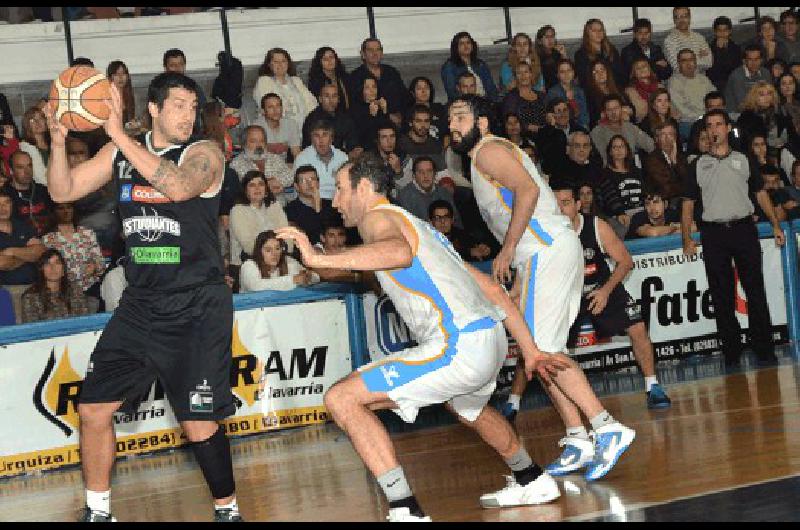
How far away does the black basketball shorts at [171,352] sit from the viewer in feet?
23.9

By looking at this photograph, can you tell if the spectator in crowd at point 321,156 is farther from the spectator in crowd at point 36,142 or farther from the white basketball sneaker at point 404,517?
the white basketball sneaker at point 404,517

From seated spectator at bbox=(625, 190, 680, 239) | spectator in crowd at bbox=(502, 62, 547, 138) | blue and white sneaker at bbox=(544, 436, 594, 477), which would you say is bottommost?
blue and white sneaker at bbox=(544, 436, 594, 477)

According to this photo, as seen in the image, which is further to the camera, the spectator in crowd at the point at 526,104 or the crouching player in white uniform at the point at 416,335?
the spectator in crowd at the point at 526,104

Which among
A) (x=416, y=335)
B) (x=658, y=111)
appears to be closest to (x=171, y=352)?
(x=416, y=335)

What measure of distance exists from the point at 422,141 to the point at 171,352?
8135mm

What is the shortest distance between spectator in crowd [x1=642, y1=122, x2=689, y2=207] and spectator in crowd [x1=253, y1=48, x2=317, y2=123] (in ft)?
12.7

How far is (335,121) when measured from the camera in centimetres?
1491

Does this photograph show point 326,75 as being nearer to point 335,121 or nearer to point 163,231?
point 335,121

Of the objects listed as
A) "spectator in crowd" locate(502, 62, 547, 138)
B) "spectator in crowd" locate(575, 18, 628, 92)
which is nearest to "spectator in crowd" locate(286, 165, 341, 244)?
"spectator in crowd" locate(502, 62, 547, 138)

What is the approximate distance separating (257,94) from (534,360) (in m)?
8.54

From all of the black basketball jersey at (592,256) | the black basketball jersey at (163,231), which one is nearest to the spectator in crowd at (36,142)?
the black basketball jersey at (592,256)

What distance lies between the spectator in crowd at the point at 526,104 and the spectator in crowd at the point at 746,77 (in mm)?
3073

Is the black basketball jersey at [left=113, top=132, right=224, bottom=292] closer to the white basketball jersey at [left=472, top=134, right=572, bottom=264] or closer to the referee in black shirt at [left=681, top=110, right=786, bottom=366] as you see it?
the white basketball jersey at [left=472, top=134, right=572, bottom=264]

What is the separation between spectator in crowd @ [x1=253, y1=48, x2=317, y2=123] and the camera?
1525cm
